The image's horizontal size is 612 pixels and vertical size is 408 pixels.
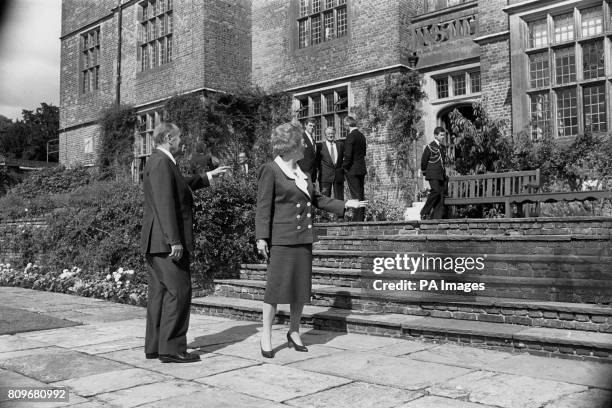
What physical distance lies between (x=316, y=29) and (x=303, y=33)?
1.57 ft

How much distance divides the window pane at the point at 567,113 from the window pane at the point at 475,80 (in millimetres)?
2600

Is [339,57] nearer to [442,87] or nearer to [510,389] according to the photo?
[442,87]

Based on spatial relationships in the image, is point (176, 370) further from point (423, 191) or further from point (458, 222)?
point (423, 191)

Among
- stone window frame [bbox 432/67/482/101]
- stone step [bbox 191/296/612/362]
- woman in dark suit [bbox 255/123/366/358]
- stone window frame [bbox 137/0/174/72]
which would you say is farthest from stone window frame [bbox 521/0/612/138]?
stone window frame [bbox 137/0/174/72]

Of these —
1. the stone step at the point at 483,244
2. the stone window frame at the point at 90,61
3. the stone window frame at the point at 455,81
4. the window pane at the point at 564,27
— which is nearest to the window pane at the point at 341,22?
the stone window frame at the point at 455,81

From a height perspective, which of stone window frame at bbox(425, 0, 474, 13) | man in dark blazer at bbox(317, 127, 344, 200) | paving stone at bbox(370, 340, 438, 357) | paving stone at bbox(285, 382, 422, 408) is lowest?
paving stone at bbox(285, 382, 422, 408)

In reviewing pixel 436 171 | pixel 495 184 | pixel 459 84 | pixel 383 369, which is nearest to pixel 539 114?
pixel 495 184

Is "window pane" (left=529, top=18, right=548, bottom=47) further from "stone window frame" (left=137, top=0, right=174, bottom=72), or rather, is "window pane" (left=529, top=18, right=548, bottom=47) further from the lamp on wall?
"stone window frame" (left=137, top=0, right=174, bottom=72)

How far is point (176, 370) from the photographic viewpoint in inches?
171

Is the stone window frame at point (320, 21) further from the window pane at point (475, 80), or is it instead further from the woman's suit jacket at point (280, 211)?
the woman's suit jacket at point (280, 211)

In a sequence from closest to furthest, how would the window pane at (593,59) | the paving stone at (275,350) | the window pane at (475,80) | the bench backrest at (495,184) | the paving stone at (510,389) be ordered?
the paving stone at (510,389)
the paving stone at (275,350)
the bench backrest at (495,184)
the window pane at (593,59)
the window pane at (475,80)

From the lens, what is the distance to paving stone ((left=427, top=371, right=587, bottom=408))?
11.1 feet

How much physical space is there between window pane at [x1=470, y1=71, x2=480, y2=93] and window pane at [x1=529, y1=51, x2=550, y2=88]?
2.02 meters

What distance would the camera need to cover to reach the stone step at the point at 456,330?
14.5 feet
